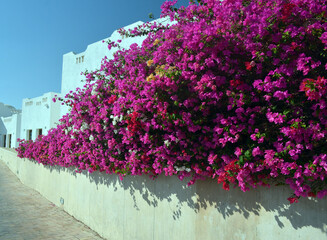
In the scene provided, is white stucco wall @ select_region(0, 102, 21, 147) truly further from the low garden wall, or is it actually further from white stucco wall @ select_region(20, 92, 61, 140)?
the low garden wall

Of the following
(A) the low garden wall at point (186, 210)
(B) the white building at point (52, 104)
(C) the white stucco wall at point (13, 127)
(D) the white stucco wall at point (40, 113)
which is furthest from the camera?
(C) the white stucco wall at point (13, 127)

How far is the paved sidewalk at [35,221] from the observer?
7281mm

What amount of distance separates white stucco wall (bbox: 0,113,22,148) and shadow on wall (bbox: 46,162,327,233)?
97.1 feet

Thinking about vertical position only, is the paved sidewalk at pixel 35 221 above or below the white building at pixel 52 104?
below

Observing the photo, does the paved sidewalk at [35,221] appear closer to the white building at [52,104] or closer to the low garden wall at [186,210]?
the low garden wall at [186,210]

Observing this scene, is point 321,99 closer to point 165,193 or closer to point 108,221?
point 165,193

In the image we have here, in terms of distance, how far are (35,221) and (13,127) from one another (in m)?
28.2

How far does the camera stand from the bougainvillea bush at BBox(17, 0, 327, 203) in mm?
3385

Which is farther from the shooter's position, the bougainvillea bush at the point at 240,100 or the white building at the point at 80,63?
the white building at the point at 80,63

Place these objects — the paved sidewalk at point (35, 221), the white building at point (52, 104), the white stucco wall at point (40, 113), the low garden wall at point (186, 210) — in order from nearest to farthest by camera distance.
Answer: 1. the low garden wall at point (186, 210)
2. the paved sidewalk at point (35, 221)
3. the white building at point (52, 104)
4. the white stucco wall at point (40, 113)

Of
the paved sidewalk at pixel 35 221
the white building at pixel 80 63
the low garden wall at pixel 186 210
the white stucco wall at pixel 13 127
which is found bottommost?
the paved sidewalk at pixel 35 221

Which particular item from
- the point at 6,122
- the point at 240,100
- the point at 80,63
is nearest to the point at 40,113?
the point at 80,63

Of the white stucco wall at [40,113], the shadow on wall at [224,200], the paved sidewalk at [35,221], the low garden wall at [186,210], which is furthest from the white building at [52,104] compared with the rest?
the shadow on wall at [224,200]

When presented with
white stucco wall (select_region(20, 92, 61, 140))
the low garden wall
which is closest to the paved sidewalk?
the low garden wall
